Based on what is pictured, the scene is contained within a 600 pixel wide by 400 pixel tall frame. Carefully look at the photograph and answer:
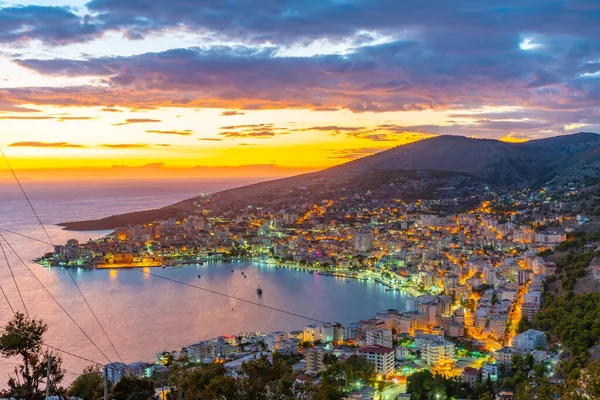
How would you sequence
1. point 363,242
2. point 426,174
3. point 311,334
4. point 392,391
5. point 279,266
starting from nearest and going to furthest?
point 392,391, point 311,334, point 279,266, point 363,242, point 426,174

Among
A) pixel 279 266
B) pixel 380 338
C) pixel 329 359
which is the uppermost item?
pixel 329 359

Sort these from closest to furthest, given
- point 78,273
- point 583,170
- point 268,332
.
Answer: point 268,332
point 78,273
point 583,170

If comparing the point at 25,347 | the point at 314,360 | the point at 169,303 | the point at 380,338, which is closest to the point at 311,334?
the point at 380,338

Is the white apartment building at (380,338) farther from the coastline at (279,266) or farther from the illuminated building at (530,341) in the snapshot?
the coastline at (279,266)

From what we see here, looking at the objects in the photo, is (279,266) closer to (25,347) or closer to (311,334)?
(311,334)

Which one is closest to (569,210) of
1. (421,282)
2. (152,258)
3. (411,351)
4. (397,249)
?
(397,249)

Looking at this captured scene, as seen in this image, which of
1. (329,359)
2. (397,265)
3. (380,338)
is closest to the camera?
(329,359)

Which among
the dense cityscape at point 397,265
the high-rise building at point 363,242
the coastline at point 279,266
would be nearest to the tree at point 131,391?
the dense cityscape at point 397,265

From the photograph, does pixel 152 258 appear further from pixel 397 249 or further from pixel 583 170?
pixel 583 170

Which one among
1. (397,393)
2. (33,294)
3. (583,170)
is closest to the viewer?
(397,393)
